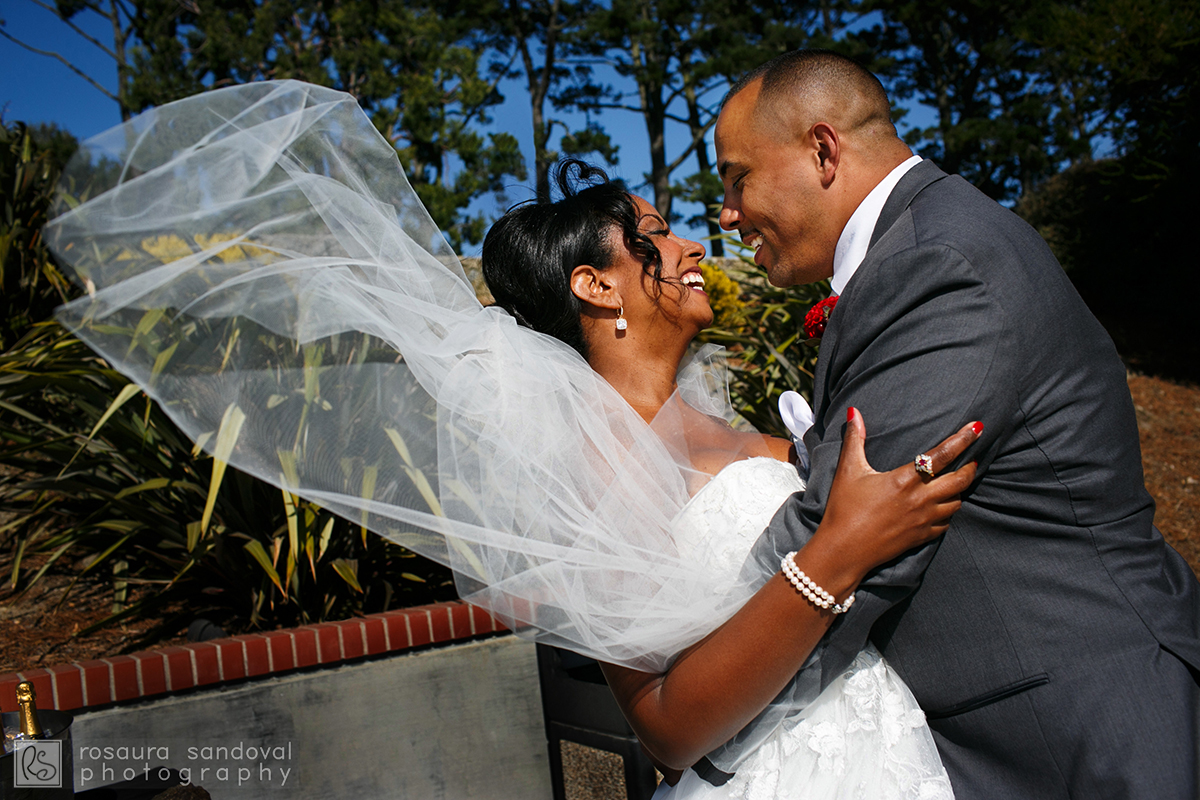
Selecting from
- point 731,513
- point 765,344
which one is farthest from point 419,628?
point 765,344

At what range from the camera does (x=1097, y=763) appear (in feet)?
5.08

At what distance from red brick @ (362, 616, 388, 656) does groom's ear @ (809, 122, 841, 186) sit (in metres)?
2.72

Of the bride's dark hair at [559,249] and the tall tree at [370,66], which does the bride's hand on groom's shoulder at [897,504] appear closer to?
the bride's dark hair at [559,249]

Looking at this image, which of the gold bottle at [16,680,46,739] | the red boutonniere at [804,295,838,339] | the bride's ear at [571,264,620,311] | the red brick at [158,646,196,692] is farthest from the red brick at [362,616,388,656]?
the red boutonniere at [804,295,838,339]

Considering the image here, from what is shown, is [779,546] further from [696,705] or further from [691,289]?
[691,289]

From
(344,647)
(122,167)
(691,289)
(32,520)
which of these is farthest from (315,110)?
(32,520)

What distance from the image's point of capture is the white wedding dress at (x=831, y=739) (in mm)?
1819

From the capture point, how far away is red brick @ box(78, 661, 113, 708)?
3.09m

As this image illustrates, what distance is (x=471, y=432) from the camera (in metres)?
2.00

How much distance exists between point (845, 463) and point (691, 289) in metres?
1.12

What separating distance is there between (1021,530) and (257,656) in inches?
119

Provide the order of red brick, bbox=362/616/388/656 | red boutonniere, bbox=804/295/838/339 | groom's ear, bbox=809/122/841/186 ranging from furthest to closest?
red brick, bbox=362/616/388/656 < red boutonniere, bbox=804/295/838/339 < groom's ear, bbox=809/122/841/186

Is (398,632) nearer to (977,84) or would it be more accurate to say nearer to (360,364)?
(360,364)

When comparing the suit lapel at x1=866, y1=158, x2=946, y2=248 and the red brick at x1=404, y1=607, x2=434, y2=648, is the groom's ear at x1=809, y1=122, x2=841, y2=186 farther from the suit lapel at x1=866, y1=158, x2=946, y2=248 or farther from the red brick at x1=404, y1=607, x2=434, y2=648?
the red brick at x1=404, y1=607, x2=434, y2=648
